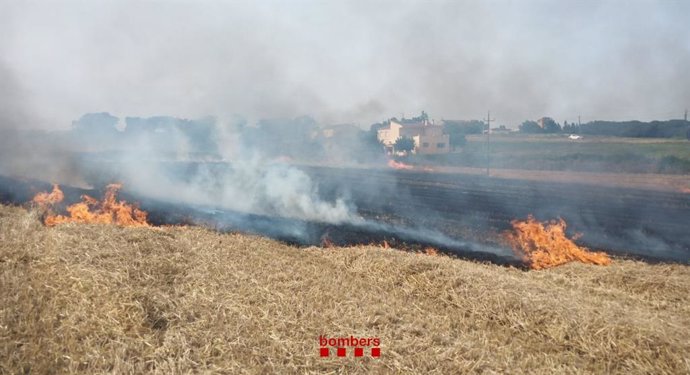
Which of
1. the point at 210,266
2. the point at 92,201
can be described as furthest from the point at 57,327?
the point at 92,201

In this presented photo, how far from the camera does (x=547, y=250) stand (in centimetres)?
1275

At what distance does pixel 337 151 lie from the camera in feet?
173

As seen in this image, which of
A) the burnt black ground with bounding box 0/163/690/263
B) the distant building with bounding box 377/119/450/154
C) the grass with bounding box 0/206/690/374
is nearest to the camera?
the grass with bounding box 0/206/690/374

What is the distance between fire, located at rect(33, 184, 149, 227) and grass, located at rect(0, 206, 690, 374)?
5.16 meters

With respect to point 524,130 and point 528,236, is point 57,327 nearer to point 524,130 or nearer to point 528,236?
point 528,236

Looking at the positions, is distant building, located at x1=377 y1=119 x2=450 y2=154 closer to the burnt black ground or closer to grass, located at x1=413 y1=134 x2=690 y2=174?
grass, located at x1=413 y1=134 x2=690 y2=174

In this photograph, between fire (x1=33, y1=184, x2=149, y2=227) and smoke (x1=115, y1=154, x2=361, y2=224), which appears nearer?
fire (x1=33, y1=184, x2=149, y2=227)

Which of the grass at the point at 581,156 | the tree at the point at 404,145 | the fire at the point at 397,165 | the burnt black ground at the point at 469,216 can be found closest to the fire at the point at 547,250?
the burnt black ground at the point at 469,216

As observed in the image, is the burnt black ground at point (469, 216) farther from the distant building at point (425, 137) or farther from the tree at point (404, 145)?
the distant building at point (425, 137)

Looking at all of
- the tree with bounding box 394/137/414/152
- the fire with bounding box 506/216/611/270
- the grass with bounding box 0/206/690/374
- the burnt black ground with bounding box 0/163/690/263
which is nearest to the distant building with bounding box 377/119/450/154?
the tree with bounding box 394/137/414/152

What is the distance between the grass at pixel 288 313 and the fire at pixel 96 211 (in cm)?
516

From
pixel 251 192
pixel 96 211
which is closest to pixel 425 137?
pixel 251 192

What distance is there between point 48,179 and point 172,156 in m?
14.1

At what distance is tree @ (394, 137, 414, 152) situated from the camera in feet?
192
